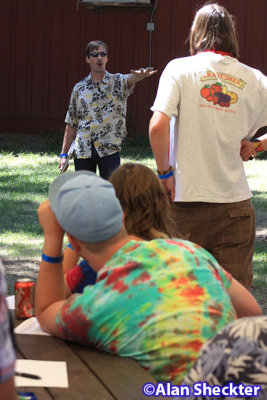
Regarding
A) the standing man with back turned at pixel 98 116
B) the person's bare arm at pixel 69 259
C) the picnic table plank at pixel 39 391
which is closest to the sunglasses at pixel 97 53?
the standing man with back turned at pixel 98 116

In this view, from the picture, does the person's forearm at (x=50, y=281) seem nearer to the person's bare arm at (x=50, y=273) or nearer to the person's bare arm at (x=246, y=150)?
the person's bare arm at (x=50, y=273)

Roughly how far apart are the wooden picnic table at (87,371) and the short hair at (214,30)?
183cm

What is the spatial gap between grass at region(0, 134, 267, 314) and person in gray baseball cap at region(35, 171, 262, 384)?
326cm

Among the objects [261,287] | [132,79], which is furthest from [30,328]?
[132,79]

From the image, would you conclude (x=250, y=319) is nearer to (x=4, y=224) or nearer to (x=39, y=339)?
(x=39, y=339)

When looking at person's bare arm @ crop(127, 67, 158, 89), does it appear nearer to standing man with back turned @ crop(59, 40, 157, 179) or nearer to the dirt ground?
standing man with back turned @ crop(59, 40, 157, 179)

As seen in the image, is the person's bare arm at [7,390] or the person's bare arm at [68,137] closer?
the person's bare arm at [7,390]

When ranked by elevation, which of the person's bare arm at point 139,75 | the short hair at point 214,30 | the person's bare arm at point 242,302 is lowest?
the person's bare arm at point 242,302

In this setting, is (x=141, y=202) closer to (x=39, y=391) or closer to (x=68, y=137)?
(x=39, y=391)

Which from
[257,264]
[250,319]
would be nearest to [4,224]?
[257,264]

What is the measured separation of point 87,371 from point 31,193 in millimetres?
7164

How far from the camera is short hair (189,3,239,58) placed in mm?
3820

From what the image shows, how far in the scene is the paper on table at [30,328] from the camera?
2.79m

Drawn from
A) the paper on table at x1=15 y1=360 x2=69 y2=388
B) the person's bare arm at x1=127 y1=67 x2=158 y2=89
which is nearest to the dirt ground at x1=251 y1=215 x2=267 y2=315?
the person's bare arm at x1=127 y1=67 x2=158 y2=89
